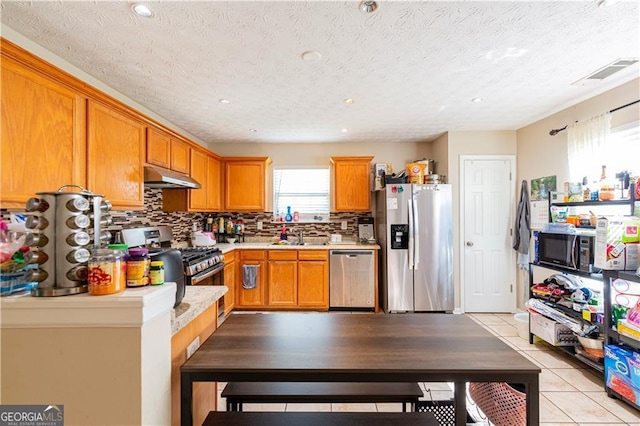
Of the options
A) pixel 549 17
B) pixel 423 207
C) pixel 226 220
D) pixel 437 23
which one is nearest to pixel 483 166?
pixel 423 207

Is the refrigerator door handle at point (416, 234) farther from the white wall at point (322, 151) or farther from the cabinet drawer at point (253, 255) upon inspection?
the cabinet drawer at point (253, 255)

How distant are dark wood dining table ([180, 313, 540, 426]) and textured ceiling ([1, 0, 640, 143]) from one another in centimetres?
166

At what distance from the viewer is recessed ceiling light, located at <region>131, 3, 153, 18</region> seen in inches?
57.3

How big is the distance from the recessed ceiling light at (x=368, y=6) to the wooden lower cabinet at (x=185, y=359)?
5.81 ft

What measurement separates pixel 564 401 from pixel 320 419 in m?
2.04

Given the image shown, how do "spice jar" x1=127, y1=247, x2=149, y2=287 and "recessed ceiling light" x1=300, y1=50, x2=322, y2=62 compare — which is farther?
"recessed ceiling light" x1=300, y1=50, x2=322, y2=62

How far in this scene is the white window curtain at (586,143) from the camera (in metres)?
2.47

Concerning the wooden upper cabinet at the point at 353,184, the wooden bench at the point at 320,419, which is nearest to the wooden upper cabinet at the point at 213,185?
the wooden upper cabinet at the point at 353,184

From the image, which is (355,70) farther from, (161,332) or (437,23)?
(161,332)

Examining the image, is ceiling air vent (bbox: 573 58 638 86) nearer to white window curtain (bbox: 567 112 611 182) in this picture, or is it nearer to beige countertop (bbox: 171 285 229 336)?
white window curtain (bbox: 567 112 611 182)

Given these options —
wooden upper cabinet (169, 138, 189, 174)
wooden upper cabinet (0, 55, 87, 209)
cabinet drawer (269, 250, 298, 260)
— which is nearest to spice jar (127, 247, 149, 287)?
wooden upper cabinet (0, 55, 87, 209)

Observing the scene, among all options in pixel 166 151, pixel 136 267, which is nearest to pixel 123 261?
pixel 136 267

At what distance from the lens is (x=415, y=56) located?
6.36 ft

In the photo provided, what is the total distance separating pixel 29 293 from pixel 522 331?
3874mm
